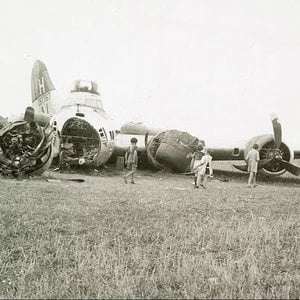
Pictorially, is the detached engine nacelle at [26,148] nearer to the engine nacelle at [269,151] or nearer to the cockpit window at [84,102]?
the cockpit window at [84,102]

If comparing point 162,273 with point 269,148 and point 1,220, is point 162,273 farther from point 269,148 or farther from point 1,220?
point 269,148

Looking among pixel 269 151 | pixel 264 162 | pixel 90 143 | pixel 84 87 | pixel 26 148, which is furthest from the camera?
pixel 84 87

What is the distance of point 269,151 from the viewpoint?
16.3m

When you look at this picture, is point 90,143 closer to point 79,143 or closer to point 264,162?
point 79,143

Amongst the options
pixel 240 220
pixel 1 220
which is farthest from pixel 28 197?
pixel 240 220

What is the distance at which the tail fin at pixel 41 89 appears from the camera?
810 inches

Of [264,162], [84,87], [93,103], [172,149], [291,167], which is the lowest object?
[291,167]

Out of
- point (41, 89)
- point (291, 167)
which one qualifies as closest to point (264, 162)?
point (291, 167)

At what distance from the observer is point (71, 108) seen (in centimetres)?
1595

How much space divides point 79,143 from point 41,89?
21.3ft

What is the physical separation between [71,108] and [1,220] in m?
10.6

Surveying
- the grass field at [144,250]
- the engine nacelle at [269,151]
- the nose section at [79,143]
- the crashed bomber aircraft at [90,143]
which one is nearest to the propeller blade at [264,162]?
the crashed bomber aircraft at [90,143]

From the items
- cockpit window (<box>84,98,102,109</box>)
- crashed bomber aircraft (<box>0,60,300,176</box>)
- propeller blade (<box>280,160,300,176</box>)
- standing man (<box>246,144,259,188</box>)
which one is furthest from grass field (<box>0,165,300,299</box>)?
cockpit window (<box>84,98,102,109</box>)

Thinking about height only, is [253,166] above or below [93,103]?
below
